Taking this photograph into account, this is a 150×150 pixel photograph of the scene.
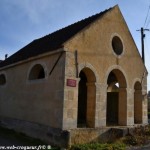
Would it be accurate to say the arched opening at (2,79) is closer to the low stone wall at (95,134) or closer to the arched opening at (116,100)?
the arched opening at (116,100)

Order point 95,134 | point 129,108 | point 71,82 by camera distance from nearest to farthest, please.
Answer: point 71,82
point 95,134
point 129,108

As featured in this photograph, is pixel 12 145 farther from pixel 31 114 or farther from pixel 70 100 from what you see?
pixel 70 100

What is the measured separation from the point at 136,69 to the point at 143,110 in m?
2.28

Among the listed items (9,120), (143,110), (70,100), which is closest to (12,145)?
(70,100)

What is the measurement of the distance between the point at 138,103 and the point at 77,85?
210 inches

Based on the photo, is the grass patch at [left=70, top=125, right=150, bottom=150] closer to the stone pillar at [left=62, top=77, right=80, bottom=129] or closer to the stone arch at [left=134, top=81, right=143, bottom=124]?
the stone pillar at [left=62, top=77, right=80, bottom=129]

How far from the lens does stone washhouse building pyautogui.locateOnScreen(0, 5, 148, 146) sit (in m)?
10.1

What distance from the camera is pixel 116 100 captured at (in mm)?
14695

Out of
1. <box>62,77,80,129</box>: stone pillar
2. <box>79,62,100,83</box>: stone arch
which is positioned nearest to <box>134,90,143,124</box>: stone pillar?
<box>79,62,100,83</box>: stone arch

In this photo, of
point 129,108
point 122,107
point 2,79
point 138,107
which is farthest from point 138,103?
point 2,79

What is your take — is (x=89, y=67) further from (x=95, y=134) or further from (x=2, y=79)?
(x=2, y=79)

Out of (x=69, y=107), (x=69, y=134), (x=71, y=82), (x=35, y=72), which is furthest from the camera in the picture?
(x=35, y=72)

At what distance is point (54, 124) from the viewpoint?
10.1 metres

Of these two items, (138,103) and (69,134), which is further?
(138,103)
